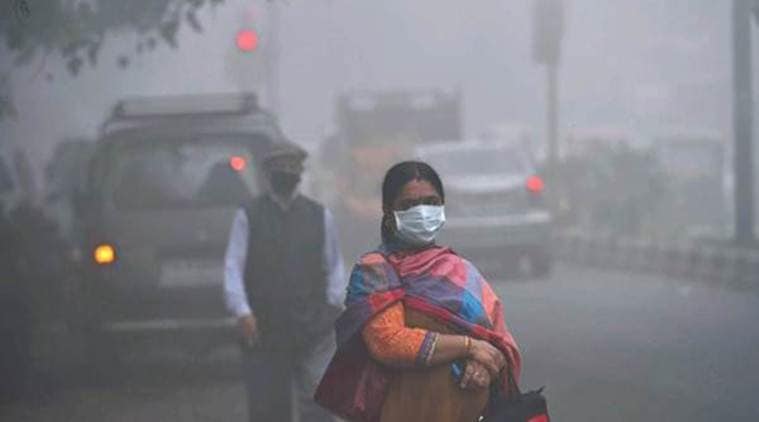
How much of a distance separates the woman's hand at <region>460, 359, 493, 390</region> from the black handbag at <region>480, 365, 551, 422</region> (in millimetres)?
117

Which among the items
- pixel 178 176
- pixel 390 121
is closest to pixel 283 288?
pixel 178 176

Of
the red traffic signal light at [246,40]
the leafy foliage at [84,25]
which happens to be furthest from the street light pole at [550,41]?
the leafy foliage at [84,25]

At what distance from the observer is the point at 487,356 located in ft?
13.5

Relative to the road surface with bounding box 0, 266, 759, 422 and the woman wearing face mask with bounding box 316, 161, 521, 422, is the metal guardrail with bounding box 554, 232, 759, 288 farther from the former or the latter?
the woman wearing face mask with bounding box 316, 161, 521, 422

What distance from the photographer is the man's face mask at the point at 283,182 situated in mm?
6891

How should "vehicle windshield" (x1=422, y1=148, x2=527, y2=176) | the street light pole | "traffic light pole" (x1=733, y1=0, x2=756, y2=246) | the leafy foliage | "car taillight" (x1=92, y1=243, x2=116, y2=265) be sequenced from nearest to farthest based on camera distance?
"car taillight" (x1=92, y1=243, x2=116, y2=265)
the leafy foliage
"traffic light pole" (x1=733, y1=0, x2=756, y2=246)
"vehicle windshield" (x1=422, y1=148, x2=527, y2=176)
the street light pole

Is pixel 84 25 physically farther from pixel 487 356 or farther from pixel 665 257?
pixel 665 257

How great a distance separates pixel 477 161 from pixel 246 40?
3.20 m

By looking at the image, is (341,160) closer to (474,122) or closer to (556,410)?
(556,410)

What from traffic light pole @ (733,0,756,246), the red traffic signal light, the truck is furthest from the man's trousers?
the truck

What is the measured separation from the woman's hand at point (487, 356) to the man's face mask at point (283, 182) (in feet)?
9.38

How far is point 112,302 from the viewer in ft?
33.3

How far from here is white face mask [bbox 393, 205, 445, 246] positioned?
425 cm

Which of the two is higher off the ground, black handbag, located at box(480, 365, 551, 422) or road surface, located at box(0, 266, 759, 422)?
black handbag, located at box(480, 365, 551, 422)
